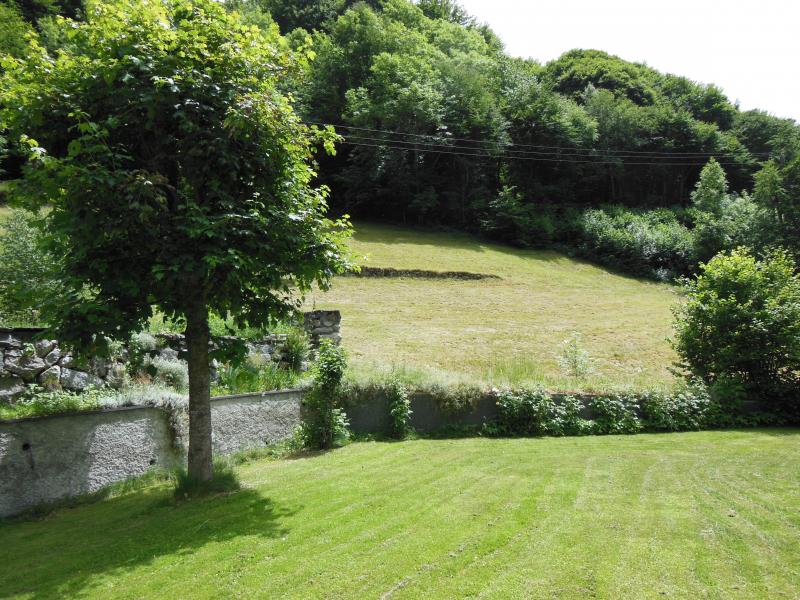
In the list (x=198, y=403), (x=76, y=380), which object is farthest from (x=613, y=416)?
(x=76, y=380)

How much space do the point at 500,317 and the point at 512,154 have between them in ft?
89.3

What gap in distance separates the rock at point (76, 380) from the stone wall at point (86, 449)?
1.02 meters

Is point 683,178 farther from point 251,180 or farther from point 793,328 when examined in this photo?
point 251,180

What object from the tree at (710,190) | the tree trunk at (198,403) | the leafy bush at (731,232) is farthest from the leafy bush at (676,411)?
the tree at (710,190)

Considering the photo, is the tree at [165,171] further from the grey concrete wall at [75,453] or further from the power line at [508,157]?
the power line at [508,157]

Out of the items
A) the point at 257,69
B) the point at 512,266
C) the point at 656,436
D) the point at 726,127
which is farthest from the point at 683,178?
the point at 257,69

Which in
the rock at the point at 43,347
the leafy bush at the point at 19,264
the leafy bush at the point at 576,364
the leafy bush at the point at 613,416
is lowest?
the leafy bush at the point at 613,416

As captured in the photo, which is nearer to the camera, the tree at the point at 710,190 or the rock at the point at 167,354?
the rock at the point at 167,354

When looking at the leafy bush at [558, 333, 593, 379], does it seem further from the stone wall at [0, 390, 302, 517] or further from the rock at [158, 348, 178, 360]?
the rock at [158, 348, 178, 360]

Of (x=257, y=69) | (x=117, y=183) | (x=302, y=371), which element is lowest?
(x=302, y=371)

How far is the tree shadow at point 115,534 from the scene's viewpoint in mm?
4551

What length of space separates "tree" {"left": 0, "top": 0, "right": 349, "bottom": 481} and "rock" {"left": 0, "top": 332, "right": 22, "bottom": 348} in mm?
1817

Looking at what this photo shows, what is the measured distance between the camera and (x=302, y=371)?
11.3 meters

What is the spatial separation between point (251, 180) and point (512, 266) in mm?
26536
